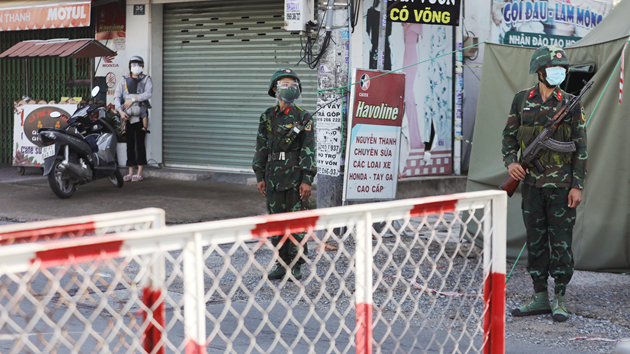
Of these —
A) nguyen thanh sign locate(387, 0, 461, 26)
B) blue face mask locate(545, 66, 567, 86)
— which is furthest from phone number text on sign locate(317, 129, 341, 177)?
blue face mask locate(545, 66, 567, 86)

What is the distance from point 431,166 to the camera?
10.5 m

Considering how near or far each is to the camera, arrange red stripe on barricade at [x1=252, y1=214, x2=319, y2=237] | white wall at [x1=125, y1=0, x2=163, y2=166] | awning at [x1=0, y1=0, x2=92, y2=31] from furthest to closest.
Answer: white wall at [x1=125, y1=0, x2=163, y2=166]
awning at [x1=0, y1=0, x2=92, y2=31]
red stripe on barricade at [x1=252, y1=214, x2=319, y2=237]

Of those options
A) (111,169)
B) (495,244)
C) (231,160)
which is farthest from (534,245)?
(231,160)

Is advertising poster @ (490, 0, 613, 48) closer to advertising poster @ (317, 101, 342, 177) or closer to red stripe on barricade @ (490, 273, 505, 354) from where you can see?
advertising poster @ (317, 101, 342, 177)

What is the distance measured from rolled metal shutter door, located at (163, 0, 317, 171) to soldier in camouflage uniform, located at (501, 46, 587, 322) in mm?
6099

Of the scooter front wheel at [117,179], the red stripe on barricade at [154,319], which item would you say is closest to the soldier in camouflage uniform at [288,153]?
the red stripe on barricade at [154,319]

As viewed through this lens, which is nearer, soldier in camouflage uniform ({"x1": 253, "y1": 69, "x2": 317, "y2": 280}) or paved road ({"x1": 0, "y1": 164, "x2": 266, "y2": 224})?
soldier in camouflage uniform ({"x1": 253, "y1": 69, "x2": 317, "y2": 280})

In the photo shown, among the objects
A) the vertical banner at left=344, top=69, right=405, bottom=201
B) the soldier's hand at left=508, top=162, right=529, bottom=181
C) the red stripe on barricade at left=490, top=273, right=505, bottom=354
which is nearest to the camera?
the red stripe on barricade at left=490, top=273, right=505, bottom=354

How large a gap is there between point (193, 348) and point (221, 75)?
986 centimetres

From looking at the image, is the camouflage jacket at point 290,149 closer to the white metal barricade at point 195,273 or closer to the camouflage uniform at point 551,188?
the camouflage uniform at point 551,188

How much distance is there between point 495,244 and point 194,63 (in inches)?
380

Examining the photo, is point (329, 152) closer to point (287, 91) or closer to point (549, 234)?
point (287, 91)

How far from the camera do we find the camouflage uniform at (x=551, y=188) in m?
4.71

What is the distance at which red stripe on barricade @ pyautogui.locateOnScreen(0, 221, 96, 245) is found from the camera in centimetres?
208
